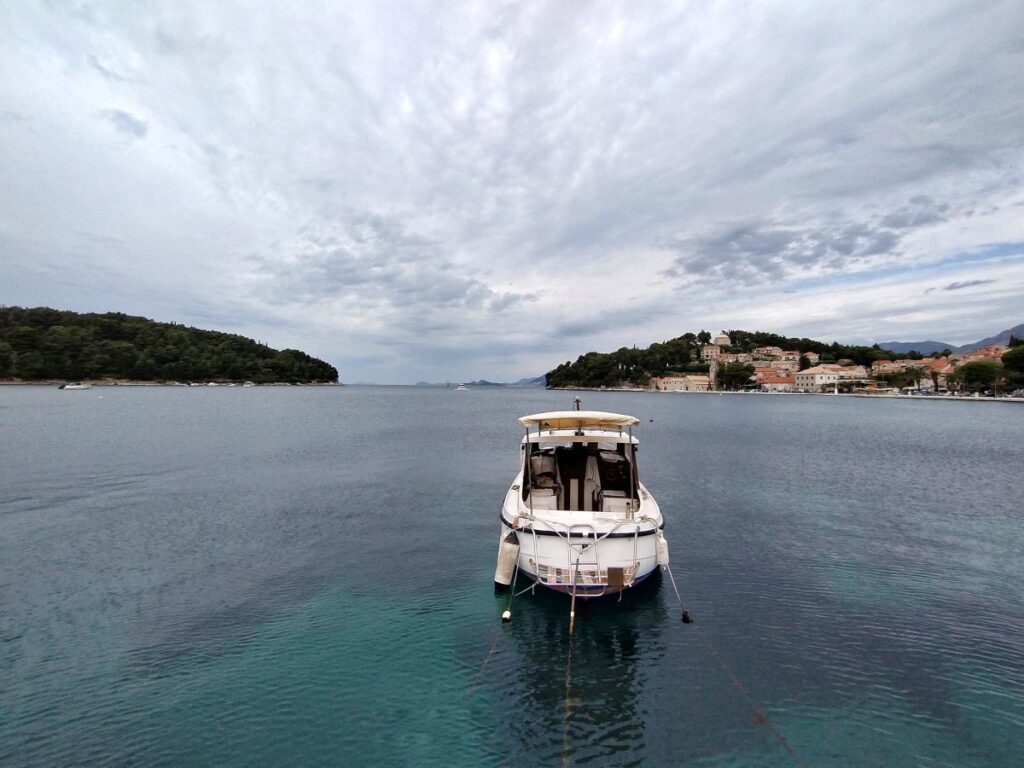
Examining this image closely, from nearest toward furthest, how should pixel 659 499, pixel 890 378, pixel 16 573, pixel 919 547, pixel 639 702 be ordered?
pixel 639 702 < pixel 16 573 < pixel 919 547 < pixel 659 499 < pixel 890 378

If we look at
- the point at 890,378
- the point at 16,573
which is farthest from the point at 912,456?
the point at 890,378

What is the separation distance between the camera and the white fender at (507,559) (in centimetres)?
1392

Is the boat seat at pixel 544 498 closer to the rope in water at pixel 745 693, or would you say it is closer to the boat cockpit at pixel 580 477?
the boat cockpit at pixel 580 477

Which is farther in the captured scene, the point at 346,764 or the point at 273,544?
the point at 273,544

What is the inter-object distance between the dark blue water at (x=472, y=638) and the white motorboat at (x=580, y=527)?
1.16 meters

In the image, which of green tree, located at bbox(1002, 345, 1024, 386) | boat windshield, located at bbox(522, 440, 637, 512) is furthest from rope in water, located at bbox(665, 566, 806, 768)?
green tree, located at bbox(1002, 345, 1024, 386)

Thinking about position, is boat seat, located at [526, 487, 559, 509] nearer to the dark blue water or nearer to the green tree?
the dark blue water

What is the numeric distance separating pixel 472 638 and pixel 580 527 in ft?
11.6

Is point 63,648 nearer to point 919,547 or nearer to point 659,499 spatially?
point 659,499

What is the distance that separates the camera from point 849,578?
52.9 feet

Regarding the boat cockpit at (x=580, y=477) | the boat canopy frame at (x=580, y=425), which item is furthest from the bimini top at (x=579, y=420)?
the boat cockpit at (x=580, y=477)

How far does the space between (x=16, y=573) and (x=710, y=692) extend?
63.4ft

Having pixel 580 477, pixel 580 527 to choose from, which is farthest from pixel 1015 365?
pixel 580 527

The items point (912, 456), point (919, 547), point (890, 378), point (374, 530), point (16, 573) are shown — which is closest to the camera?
point (16, 573)
